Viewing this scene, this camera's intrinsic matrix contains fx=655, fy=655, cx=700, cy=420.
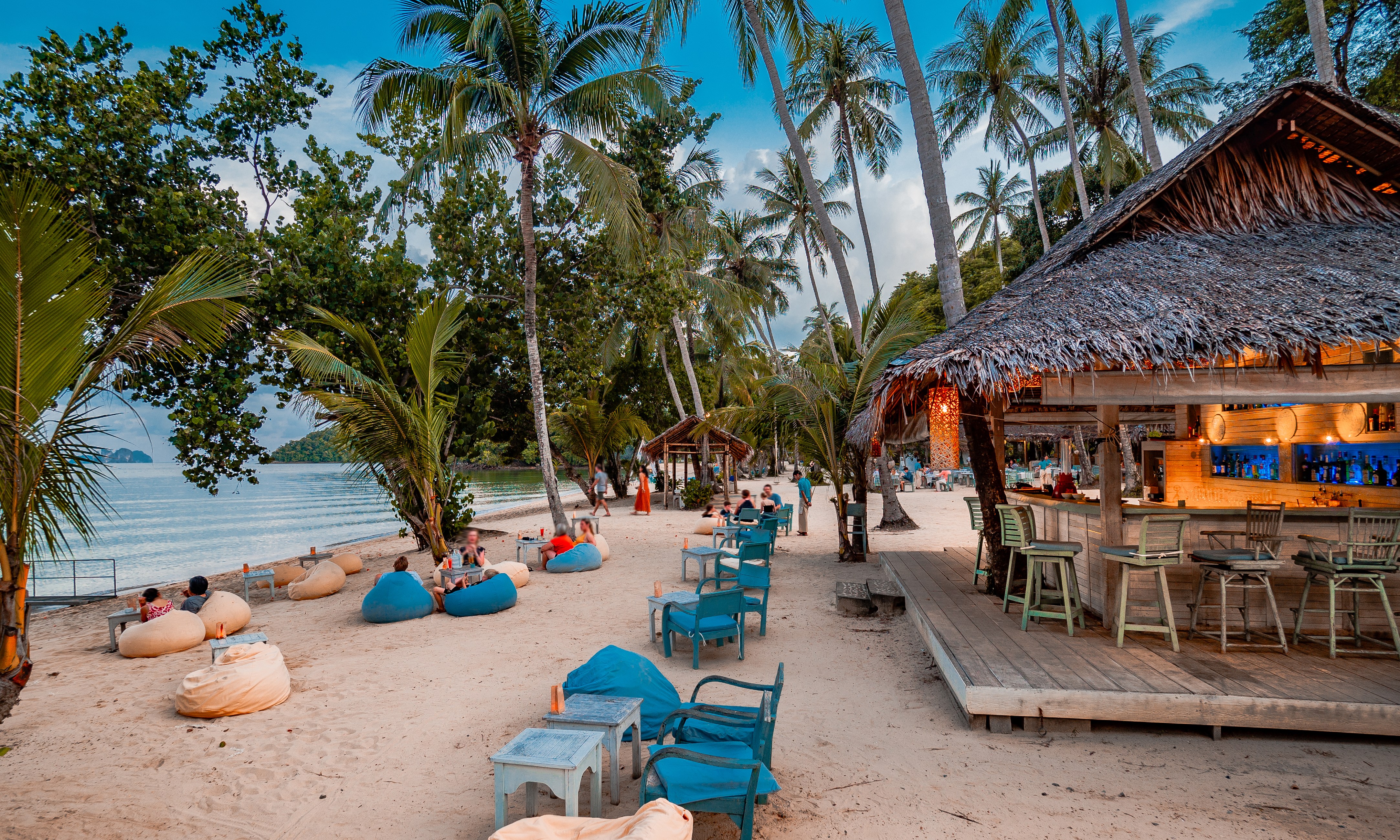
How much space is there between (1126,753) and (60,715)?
825 cm

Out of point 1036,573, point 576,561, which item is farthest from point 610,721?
point 576,561

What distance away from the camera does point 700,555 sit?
32.3ft

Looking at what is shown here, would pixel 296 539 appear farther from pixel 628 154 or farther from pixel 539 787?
pixel 539 787

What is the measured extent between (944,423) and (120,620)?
10.1m

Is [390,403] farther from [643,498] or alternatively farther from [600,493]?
[600,493]

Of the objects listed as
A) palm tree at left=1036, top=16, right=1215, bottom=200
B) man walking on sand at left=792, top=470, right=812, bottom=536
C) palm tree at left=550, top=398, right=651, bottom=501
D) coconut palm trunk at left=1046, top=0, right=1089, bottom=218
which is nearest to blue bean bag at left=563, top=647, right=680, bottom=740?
man walking on sand at left=792, top=470, right=812, bottom=536

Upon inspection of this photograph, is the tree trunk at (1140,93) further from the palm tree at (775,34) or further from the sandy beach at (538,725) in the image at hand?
the sandy beach at (538,725)

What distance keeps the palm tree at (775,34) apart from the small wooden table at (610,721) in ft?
34.2

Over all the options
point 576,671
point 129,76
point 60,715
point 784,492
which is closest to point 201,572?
point 129,76

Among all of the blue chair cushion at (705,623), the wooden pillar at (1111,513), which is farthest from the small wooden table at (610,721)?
the wooden pillar at (1111,513)

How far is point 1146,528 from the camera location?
5316mm

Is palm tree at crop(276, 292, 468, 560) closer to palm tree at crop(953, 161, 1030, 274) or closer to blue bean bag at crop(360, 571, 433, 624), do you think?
blue bean bag at crop(360, 571, 433, 624)

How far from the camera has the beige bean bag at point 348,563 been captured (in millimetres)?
11891

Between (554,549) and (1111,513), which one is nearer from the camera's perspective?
(1111,513)
